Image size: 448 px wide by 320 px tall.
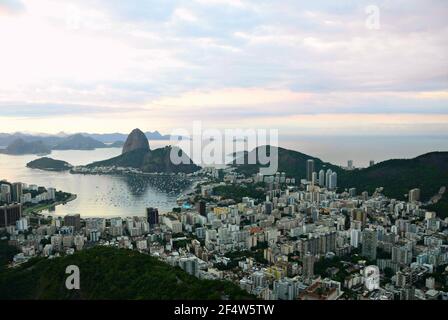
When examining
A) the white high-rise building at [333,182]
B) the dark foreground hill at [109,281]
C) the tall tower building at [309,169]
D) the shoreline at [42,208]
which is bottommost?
the shoreline at [42,208]

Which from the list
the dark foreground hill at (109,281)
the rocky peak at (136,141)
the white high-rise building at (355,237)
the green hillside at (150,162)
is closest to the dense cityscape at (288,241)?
the white high-rise building at (355,237)

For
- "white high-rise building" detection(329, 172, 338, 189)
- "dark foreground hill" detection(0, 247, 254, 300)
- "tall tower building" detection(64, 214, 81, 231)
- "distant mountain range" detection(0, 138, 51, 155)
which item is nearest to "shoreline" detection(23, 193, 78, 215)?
"tall tower building" detection(64, 214, 81, 231)

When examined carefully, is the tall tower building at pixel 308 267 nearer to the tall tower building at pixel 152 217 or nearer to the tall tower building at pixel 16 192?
the tall tower building at pixel 152 217

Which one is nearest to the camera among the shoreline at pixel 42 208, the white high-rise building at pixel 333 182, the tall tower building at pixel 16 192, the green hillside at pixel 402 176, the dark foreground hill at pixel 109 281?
the dark foreground hill at pixel 109 281

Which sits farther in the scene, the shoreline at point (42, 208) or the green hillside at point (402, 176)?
the green hillside at point (402, 176)

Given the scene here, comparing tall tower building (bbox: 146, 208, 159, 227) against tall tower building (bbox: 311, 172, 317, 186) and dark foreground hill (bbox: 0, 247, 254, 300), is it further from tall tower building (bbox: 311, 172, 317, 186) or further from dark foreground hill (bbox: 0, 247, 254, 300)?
tall tower building (bbox: 311, 172, 317, 186)

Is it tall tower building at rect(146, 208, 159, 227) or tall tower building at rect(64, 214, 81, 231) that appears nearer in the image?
tall tower building at rect(64, 214, 81, 231)
